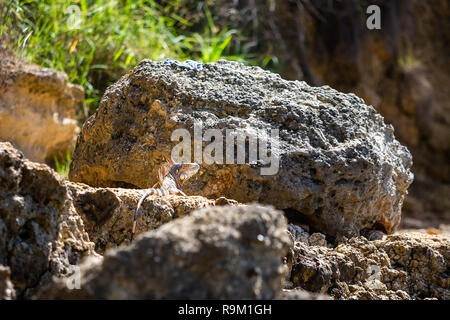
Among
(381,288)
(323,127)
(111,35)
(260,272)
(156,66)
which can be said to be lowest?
(381,288)

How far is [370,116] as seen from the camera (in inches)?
155

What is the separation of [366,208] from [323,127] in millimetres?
612

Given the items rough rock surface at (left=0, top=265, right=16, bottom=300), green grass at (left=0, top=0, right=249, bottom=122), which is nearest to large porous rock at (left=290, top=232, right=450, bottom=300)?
rough rock surface at (left=0, top=265, right=16, bottom=300)

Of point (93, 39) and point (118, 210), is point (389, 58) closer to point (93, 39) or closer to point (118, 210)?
point (93, 39)

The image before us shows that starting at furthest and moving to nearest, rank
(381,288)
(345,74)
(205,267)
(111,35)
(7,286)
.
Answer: (345,74) → (111,35) → (381,288) → (7,286) → (205,267)

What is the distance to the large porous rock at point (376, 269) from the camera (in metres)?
2.93

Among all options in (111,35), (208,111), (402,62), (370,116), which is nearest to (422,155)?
(402,62)

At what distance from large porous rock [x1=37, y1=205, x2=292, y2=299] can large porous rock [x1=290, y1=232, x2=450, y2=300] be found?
1041 millimetres

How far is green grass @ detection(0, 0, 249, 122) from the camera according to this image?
5.91 m

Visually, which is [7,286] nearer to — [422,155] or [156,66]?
[156,66]

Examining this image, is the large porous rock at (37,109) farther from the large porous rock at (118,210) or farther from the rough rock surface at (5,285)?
the rough rock surface at (5,285)

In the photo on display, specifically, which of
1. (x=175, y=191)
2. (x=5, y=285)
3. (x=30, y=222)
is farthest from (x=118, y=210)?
(x=5, y=285)

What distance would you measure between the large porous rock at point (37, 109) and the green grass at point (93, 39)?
Result: 33 centimetres

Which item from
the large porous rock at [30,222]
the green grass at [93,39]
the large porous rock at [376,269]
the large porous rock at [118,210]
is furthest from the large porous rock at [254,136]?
the green grass at [93,39]
